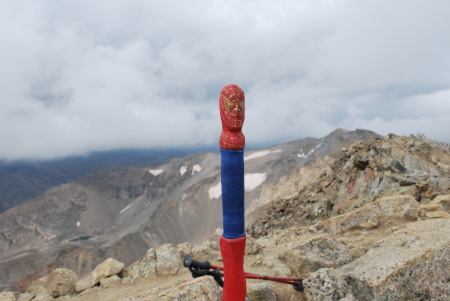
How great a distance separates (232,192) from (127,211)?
10140cm

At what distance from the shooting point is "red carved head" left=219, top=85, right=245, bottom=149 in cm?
582

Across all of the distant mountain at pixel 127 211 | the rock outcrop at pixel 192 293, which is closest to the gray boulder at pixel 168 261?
the rock outcrop at pixel 192 293

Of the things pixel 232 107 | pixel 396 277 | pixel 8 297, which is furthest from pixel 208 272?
pixel 8 297

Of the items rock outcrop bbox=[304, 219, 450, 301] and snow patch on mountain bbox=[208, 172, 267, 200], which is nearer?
rock outcrop bbox=[304, 219, 450, 301]

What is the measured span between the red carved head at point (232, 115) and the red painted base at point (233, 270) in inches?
82.0

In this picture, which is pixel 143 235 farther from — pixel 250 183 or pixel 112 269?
pixel 112 269

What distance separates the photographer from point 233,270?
19.9ft

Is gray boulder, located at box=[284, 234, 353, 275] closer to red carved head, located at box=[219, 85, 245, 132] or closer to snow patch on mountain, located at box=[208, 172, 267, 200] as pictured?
red carved head, located at box=[219, 85, 245, 132]

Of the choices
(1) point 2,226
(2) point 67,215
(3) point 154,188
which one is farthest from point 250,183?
(1) point 2,226

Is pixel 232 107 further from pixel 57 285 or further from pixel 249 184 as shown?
pixel 249 184

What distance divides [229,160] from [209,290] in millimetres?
2805

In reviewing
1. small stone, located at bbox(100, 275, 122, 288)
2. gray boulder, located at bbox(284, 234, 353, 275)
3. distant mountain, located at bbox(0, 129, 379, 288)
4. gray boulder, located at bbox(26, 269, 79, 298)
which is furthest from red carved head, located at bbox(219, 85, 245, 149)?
distant mountain, located at bbox(0, 129, 379, 288)

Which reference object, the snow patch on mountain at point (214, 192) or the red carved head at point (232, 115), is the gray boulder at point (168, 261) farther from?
the snow patch on mountain at point (214, 192)

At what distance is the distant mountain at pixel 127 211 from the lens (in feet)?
173
